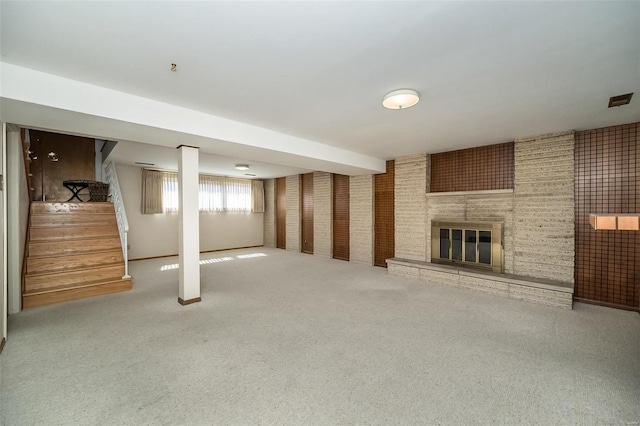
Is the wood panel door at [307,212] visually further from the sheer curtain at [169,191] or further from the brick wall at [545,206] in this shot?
the brick wall at [545,206]

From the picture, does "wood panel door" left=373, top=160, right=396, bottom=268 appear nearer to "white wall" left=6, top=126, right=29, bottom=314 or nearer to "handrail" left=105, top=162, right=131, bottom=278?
"handrail" left=105, top=162, right=131, bottom=278

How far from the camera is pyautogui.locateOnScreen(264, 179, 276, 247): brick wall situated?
9.84 m

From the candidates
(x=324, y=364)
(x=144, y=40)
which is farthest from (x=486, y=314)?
(x=144, y=40)

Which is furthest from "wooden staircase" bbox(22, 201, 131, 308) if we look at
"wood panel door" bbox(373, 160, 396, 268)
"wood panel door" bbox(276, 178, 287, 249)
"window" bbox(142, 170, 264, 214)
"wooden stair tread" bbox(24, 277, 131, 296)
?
"wood panel door" bbox(373, 160, 396, 268)

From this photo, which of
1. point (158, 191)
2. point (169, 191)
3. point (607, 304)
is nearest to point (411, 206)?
point (607, 304)

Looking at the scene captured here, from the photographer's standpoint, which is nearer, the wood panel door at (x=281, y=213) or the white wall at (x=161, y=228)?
the white wall at (x=161, y=228)

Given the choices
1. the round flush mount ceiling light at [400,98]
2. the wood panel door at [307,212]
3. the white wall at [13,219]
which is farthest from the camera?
the wood panel door at [307,212]

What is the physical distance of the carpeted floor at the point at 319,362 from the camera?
5.95ft

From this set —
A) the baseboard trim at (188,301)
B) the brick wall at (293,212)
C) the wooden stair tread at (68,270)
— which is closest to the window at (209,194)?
the brick wall at (293,212)

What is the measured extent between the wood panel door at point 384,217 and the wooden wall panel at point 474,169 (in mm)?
997

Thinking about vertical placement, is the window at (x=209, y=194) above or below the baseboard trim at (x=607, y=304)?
above

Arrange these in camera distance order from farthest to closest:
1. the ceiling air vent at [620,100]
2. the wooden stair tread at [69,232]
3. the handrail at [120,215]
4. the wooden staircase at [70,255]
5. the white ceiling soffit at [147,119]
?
the handrail at [120,215]
the wooden stair tread at [69,232]
the wooden staircase at [70,255]
the ceiling air vent at [620,100]
the white ceiling soffit at [147,119]

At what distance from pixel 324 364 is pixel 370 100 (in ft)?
8.74

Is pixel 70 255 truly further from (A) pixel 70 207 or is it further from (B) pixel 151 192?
(B) pixel 151 192
